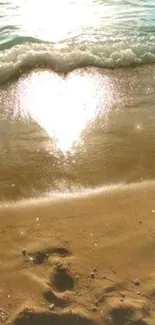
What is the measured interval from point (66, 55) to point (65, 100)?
5.20 ft

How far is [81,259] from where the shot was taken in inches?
133

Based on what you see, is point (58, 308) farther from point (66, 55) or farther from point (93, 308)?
point (66, 55)

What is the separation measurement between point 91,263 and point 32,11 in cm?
715

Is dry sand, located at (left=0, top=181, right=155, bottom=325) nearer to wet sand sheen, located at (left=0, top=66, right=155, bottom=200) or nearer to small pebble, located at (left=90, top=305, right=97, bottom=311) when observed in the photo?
small pebble, located at (left=90, top=305, right=97, bottom=311)

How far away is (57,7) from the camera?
9.51 m

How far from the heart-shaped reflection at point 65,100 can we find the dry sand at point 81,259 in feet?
3.45

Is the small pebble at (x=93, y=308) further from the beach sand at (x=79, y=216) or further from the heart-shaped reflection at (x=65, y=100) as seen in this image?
the heart-shaped reflection at (x=65, y=100)

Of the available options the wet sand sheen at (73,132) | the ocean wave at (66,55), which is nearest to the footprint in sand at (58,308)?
the wet sand sheen at (73,132)

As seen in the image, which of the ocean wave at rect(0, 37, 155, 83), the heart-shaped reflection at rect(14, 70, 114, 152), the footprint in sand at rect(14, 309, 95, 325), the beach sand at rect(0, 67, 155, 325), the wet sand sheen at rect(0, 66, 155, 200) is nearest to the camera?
the footprint in sand at rect(14, 309, 95, 325)

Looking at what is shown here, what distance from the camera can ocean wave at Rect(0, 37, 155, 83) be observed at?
22.4 ft

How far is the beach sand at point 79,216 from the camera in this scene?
9.93 feet

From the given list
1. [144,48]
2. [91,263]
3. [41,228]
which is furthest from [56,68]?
[91,263]

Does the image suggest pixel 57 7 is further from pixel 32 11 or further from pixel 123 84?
pixel 123 84

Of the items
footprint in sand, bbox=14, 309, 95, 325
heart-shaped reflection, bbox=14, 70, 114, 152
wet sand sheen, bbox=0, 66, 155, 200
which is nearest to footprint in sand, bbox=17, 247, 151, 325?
→ footprint in sand, bbox=14, 309, 95, 325
